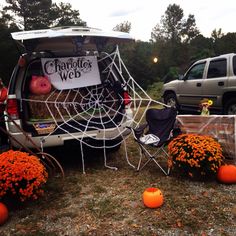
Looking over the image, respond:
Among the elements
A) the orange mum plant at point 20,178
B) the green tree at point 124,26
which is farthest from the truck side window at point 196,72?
the green tree at point 124,26

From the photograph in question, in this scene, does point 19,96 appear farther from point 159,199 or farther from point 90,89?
point 159,199

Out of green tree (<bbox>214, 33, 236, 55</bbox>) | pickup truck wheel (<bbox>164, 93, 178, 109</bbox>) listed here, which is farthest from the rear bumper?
green tree (<bbox>214, 33, 236, 55</bbox>)

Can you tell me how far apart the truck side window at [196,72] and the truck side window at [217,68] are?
0.34m

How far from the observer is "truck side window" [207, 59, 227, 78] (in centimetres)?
857

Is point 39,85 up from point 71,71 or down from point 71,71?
down

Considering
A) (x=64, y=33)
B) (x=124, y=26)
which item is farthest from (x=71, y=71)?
(x=124, y=26)

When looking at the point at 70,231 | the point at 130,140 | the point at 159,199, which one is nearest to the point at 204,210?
the point at 159,199

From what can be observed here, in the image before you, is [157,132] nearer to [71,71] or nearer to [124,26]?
[71,71]

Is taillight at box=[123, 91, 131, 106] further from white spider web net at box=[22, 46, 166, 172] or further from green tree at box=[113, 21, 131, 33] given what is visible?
green tree at box=[113, 21, 131, 33]

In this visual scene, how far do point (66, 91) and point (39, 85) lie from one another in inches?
20.0

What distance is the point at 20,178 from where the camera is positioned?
3912mm

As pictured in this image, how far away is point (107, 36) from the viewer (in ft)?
16.7

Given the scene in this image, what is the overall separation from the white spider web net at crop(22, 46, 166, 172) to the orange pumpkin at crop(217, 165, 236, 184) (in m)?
1.50

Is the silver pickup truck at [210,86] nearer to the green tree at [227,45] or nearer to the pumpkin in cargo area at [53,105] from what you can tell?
the pumpkin in cargo area at [53,105]
